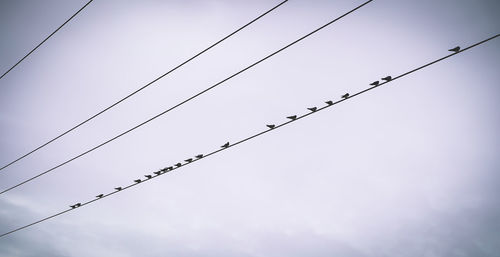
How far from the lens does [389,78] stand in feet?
27.7

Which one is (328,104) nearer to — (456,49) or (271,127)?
(271,127)

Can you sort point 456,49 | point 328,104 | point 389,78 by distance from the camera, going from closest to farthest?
point 456,49
point 389,78
point 328,104

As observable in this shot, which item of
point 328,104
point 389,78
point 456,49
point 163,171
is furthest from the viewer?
point 163,171

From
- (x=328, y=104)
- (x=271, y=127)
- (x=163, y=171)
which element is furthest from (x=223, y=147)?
(x=328, y=104)

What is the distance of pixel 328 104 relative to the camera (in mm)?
9312

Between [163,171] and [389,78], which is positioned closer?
[389,78]

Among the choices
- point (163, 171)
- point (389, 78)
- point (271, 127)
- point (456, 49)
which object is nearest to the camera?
point (456, 49)

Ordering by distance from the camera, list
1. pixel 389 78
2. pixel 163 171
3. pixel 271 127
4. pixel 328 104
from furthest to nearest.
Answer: pixel 163 171, pixel 271 127, pixel 328 104, pixel 389 78

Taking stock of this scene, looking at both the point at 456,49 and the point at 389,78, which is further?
the point at 389,78

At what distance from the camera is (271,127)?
10.2 metres

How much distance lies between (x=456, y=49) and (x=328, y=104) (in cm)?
327

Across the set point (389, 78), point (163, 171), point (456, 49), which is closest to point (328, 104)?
point (389, 78)

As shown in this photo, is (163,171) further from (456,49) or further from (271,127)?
(456,49)

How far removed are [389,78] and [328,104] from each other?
1.71m
